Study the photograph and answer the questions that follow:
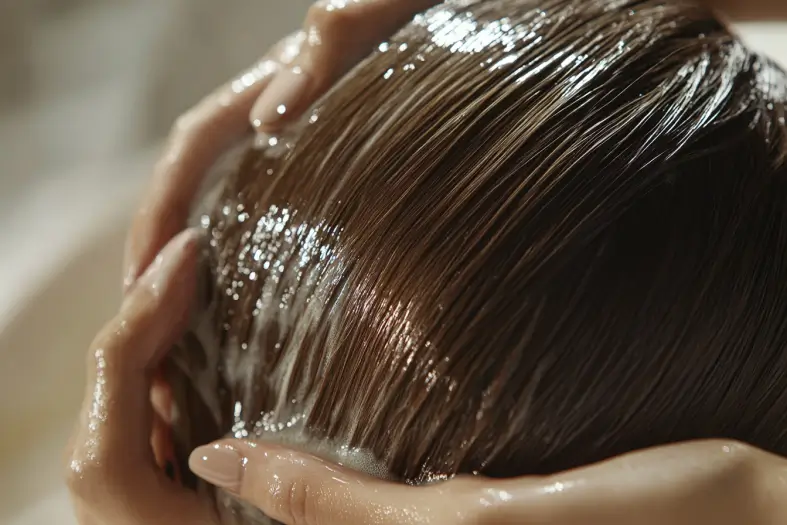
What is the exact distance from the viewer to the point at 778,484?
1.49ft

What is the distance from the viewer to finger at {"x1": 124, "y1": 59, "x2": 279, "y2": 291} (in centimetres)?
71

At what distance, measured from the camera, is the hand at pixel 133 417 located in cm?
62

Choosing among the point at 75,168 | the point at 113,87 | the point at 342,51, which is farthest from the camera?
the point at 113,87

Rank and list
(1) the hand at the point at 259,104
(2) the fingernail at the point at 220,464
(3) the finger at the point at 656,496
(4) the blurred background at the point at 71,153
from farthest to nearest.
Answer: (4) the blurred background at the point at 71,153 < (1) the hand at the point at 259,104 < (2) the fingernail at the point at 220,464 < (3) the finger at the point at 656,496

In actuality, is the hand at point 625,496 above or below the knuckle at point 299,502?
below

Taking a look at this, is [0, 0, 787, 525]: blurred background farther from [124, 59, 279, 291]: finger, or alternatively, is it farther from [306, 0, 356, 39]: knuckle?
[306, 0, 356, 39]: knuckle

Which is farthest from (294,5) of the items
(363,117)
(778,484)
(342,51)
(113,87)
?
(778,484)

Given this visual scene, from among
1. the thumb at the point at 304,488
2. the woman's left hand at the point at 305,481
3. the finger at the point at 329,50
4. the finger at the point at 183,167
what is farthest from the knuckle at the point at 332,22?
the thumb at the point at 304,488

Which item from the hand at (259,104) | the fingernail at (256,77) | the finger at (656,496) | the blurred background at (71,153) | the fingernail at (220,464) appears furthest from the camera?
the blurred background at (71,153)

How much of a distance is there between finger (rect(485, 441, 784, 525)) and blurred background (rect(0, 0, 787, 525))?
700mm

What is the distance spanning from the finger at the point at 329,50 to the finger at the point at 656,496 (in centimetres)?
37

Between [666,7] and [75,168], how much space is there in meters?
1.09

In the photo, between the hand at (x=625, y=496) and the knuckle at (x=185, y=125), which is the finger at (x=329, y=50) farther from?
the hand at (x=625, y=496)

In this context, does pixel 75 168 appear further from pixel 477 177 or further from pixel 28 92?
pixel 477 177
